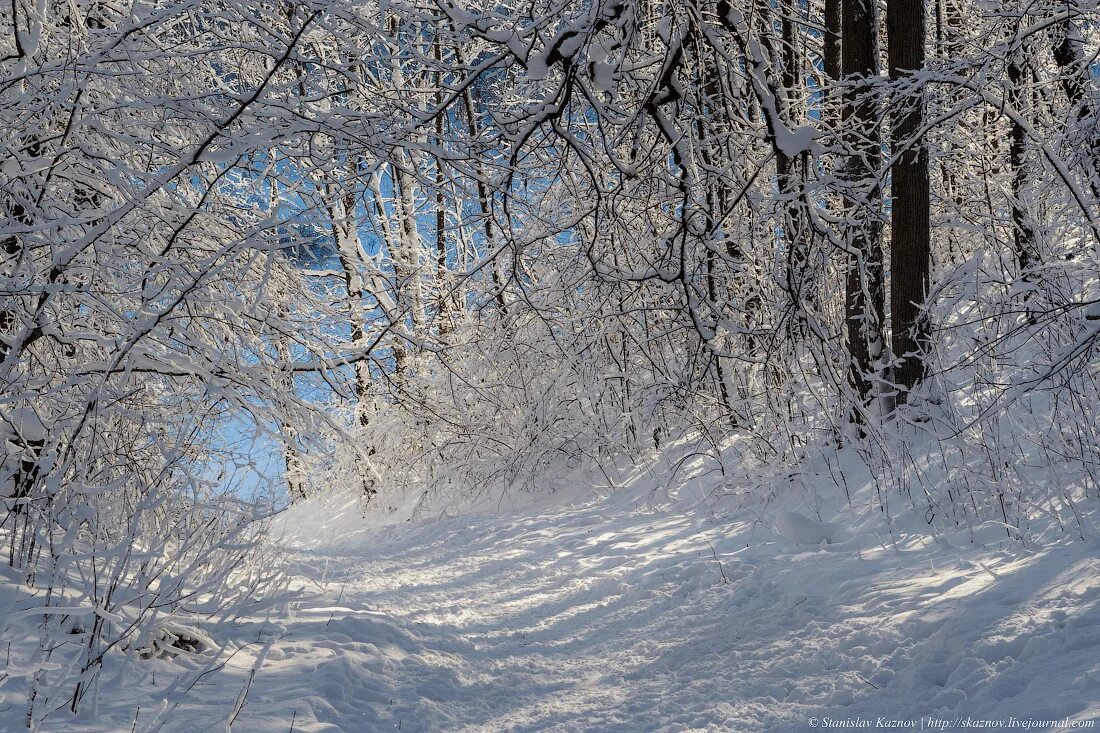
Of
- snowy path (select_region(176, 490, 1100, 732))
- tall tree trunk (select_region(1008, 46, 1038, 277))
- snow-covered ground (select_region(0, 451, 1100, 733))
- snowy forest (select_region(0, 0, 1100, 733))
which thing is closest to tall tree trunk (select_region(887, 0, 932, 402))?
snowy forest (select_region(0, 0, 1100, 733))

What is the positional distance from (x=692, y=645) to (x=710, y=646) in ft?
0.44

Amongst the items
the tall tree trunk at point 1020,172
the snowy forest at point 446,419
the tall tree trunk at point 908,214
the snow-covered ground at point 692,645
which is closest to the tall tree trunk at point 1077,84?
the snowy forest at point 446,419

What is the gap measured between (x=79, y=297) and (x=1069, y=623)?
18.3ft

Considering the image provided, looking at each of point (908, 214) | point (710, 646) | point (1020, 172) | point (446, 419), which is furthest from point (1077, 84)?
point (446, 419)

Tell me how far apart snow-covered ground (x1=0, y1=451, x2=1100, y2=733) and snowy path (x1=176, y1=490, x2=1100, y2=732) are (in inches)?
0.5

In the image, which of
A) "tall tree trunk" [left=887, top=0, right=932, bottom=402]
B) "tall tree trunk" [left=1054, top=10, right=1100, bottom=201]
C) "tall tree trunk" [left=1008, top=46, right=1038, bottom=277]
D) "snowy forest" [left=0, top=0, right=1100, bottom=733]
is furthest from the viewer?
"tall tree trunk" [left=887, top=0, right=932, bottom=402]

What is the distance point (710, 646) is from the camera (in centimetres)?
491

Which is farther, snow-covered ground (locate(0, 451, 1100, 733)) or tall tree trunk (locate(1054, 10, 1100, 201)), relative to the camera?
tall tree trunk (locate(1054, 10, 1100, 201))

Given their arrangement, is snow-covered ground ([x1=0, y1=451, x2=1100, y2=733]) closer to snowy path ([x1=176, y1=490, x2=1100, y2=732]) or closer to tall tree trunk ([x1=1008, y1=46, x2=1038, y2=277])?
snowy path ([x1=176, y1=490, x2=1100, y2=732])

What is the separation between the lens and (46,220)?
168 inches

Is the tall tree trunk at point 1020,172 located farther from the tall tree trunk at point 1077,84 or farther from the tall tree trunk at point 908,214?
the tall tree trunk at point 908,214

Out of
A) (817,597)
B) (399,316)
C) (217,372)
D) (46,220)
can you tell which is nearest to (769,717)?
(817,597)

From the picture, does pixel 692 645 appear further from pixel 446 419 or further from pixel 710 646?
pixel 446 419

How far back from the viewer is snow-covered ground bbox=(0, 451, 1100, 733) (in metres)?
3.68
